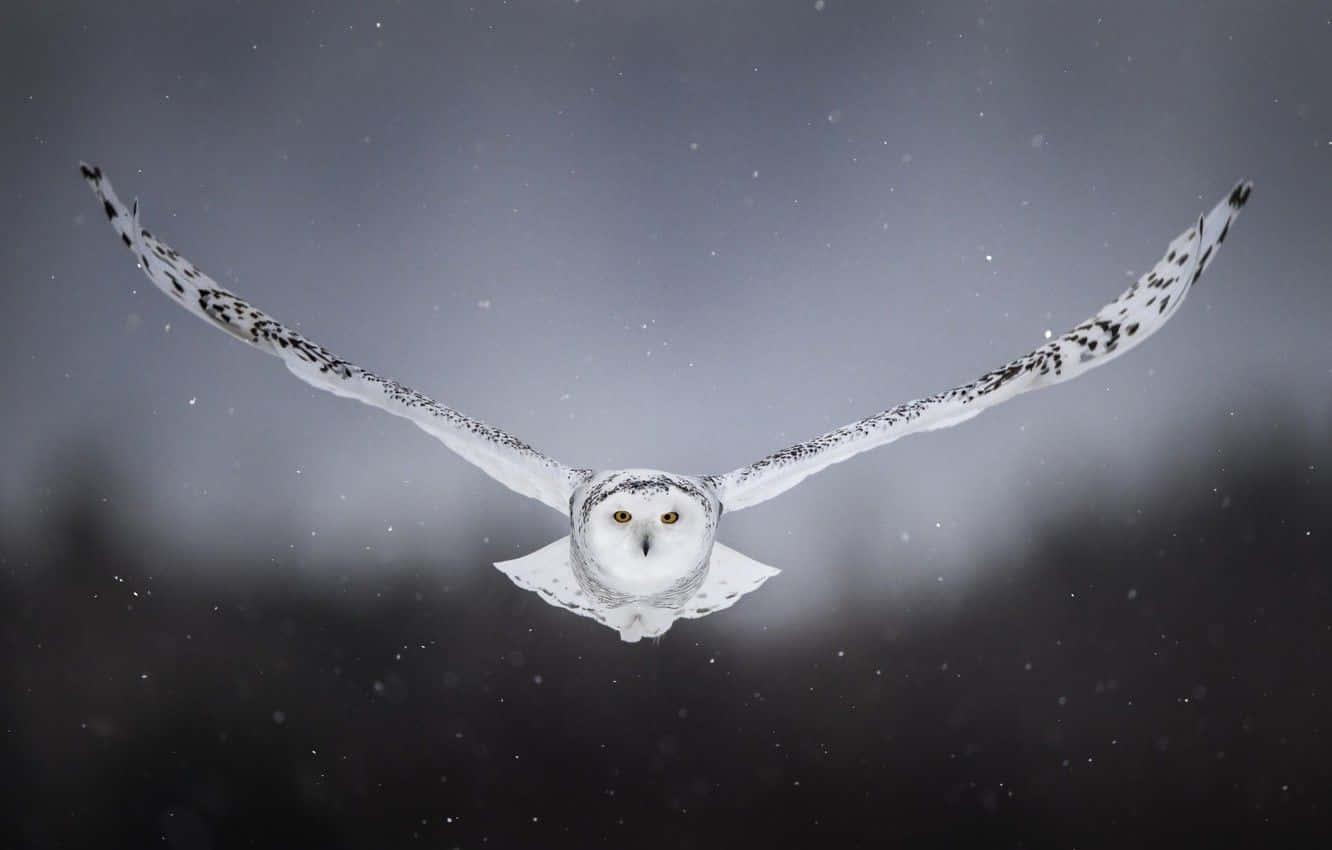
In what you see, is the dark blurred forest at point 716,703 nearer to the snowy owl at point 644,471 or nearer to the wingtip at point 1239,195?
the snowy owl at point 644,471

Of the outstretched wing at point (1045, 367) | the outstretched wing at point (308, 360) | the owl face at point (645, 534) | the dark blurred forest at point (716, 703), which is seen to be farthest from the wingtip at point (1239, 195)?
the dark blurred forest at point (716, 703)

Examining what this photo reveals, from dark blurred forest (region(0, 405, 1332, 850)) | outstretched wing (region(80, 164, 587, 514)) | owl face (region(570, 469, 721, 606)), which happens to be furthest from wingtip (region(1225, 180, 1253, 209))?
dark blurred forest (region(0, 405, 1332, 850))

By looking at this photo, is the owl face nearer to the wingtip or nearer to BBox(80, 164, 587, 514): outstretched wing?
BBox(80, 164, 587, 514): outstretched wing

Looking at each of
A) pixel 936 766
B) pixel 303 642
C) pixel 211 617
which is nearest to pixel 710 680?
pixel 936 766

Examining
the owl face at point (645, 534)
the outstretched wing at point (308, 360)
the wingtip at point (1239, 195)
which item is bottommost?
the owl face at point (645, 534)

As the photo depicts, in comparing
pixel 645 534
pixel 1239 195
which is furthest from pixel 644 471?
pixel 1239 195

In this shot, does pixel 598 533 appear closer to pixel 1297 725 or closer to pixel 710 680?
pixel 710 680
